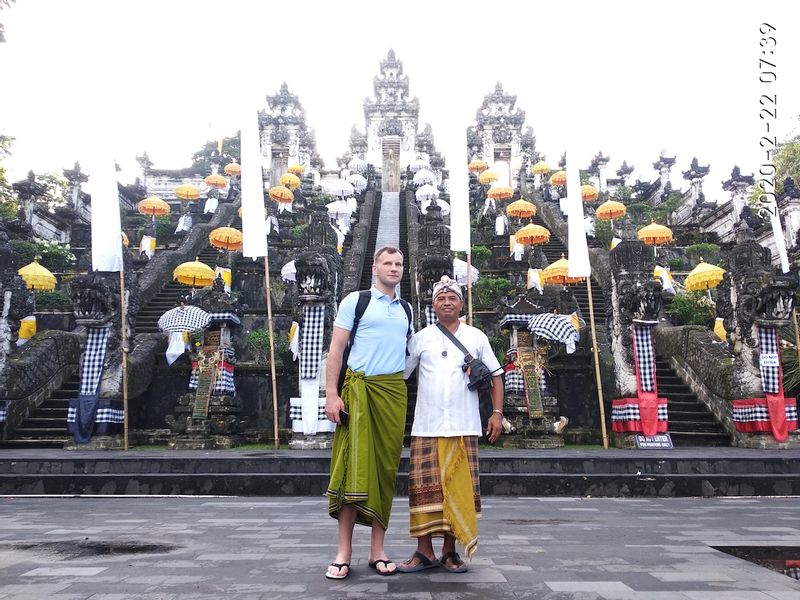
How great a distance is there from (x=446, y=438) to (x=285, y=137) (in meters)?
41.3

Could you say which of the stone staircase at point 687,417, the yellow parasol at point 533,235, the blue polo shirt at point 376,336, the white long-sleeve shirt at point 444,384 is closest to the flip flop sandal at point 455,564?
the white long-sleeve shirt at point 444,384

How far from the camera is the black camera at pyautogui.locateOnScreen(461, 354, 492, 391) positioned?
3494 millimetres

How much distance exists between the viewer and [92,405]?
980 cm

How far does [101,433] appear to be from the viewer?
9789 mm

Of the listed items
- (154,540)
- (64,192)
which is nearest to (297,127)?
(64,192)

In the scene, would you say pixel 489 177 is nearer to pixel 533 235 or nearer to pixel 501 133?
pixel 501 133

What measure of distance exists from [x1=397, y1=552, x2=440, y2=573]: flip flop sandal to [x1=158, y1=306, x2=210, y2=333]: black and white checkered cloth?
26.2 ft

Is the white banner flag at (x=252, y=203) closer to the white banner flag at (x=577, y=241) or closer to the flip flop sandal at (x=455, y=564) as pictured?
the white banner flag at (x=577, y=241)

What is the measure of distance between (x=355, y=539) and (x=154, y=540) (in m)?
1.38

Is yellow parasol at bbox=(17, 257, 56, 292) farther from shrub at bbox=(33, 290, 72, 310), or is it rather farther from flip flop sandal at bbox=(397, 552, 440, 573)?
flip flop sandal at bbox=(397, 552, 440, 573)

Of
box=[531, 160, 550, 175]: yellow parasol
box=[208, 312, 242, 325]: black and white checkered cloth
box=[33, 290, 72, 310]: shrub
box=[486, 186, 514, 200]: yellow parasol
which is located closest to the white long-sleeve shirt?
box=[208, 312, 242, 325]: black and white checkered cloth

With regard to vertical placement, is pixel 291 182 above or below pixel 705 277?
above

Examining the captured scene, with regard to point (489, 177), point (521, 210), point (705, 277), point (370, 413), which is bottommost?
point (370, 413)

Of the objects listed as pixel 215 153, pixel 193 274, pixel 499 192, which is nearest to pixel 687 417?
pixel 193 274
